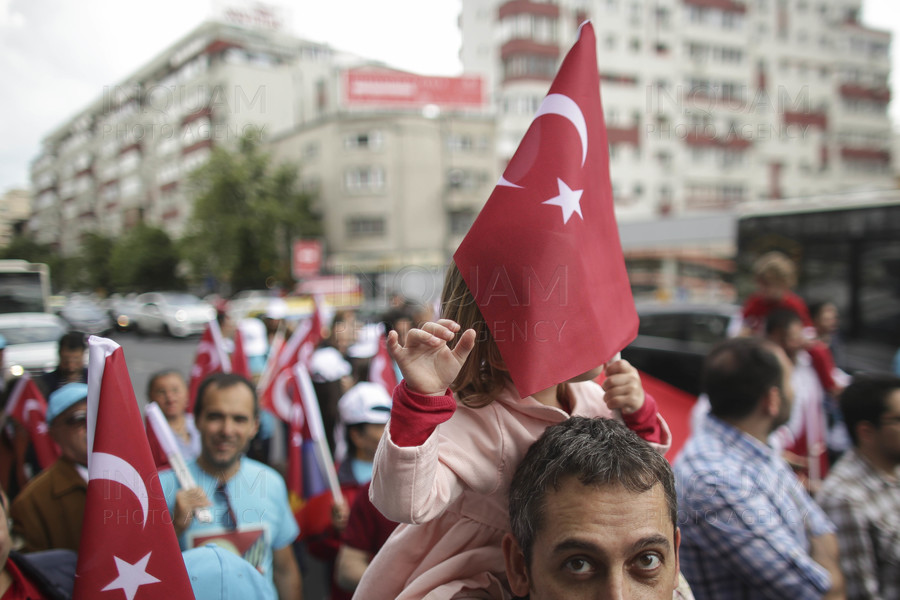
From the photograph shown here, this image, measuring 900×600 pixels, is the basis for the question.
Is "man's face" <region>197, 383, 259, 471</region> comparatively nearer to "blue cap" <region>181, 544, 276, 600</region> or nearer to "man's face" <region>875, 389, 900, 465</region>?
"blue cap" <region>181, 544, 276, 600</region>

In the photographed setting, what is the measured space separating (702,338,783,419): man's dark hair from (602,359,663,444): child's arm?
3.46 ft

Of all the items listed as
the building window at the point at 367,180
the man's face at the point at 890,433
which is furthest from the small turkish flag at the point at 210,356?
the building window at the point at 367,180

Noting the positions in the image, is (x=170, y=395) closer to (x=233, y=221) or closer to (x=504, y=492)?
(x=504, y=492)

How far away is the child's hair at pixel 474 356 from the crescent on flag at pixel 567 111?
0.98 ft

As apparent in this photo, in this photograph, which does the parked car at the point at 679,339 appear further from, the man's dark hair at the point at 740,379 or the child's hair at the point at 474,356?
the child's hair at the point at 474,356

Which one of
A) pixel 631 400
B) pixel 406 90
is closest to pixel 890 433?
pixel 631 400

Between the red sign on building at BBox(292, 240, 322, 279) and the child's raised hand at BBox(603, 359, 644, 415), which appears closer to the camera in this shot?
the child's raised hand at BBox(603, 359, 644, 415)

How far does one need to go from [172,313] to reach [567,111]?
5.82 m

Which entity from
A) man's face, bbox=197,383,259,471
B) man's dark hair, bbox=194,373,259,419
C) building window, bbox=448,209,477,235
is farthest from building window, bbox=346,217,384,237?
man's face, bbox=197,383,259,471

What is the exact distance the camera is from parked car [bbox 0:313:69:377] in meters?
3.36


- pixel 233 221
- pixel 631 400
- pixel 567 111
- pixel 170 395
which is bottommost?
pixel 170 395

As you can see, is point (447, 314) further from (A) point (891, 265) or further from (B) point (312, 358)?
(A) point (891, 265)

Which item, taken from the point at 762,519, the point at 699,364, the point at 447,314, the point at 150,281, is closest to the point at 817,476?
the point at 699,364

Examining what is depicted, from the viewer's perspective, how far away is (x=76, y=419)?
2.23 m
